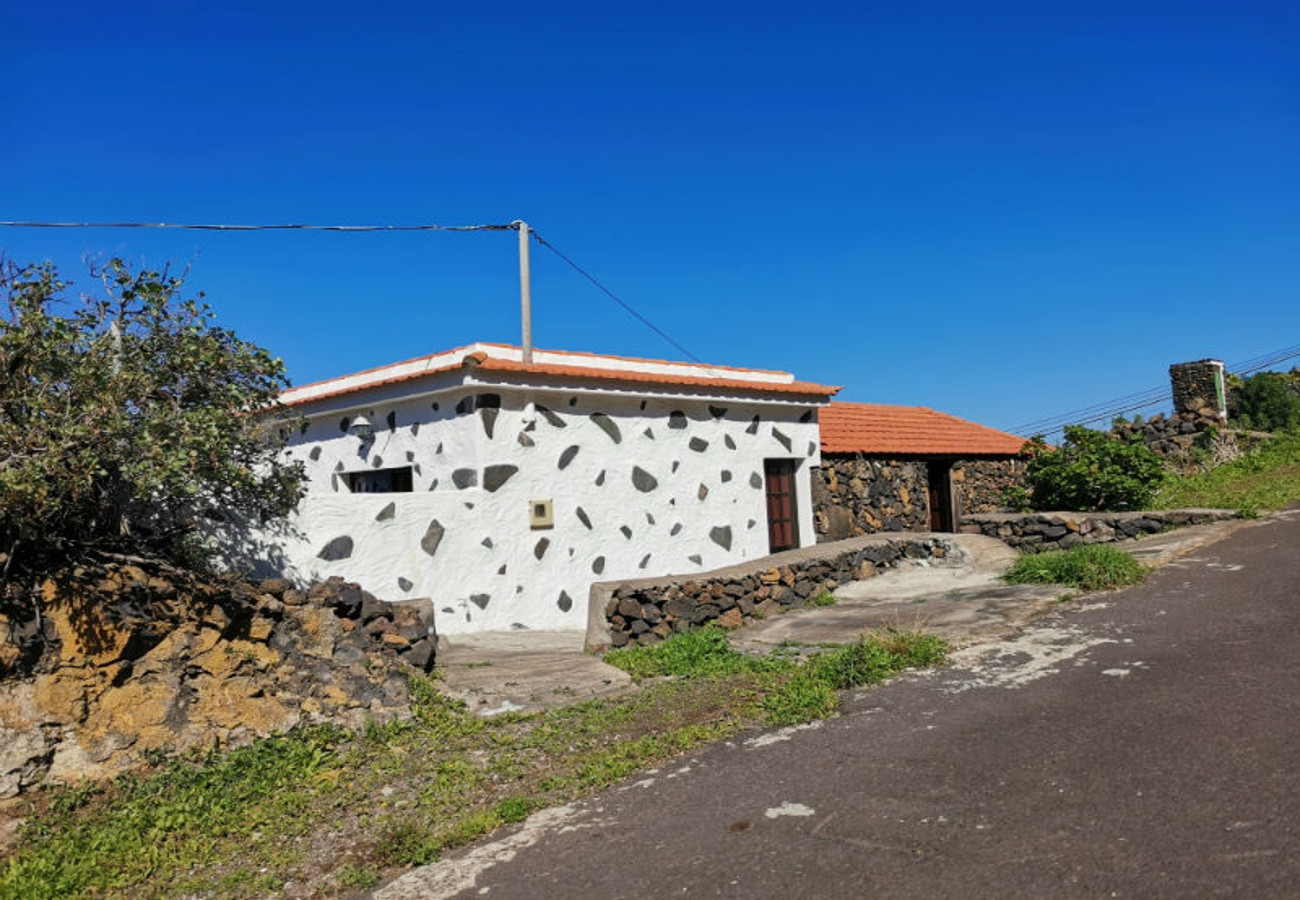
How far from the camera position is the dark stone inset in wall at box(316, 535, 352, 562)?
8938mm

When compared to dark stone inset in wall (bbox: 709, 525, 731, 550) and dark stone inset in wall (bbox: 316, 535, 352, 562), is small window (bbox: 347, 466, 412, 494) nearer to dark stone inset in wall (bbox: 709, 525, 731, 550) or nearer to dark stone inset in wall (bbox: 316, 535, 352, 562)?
dark stone inset in wall (bbox: 316, 535, 352, 562)

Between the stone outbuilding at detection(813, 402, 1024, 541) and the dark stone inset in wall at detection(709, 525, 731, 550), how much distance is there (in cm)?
204

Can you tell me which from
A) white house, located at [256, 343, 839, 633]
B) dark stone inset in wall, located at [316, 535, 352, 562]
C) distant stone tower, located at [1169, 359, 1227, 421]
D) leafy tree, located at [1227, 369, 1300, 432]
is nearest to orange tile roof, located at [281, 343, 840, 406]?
white house, located at [256, 343, 839, 633]

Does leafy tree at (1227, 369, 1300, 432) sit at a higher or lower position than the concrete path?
higher

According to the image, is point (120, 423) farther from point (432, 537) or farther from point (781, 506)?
point (781, 506)

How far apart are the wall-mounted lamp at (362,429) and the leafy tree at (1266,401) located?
18.5m

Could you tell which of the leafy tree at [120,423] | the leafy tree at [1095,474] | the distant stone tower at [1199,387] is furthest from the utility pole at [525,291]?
the distant stone tower at [1199,387]

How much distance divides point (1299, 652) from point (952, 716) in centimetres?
274

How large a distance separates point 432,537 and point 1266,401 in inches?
796

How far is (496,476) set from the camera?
10.9m

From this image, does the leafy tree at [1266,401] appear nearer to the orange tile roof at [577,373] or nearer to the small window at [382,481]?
the orange tile roof at [577,373]

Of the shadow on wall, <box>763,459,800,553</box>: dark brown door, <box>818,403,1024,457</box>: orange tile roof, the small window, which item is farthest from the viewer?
<box>818,403,1024,457</box>: orange tile roof

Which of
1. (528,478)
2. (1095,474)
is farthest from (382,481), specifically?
(1095,474)

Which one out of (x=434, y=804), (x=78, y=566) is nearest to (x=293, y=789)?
(x=434, y=804)
